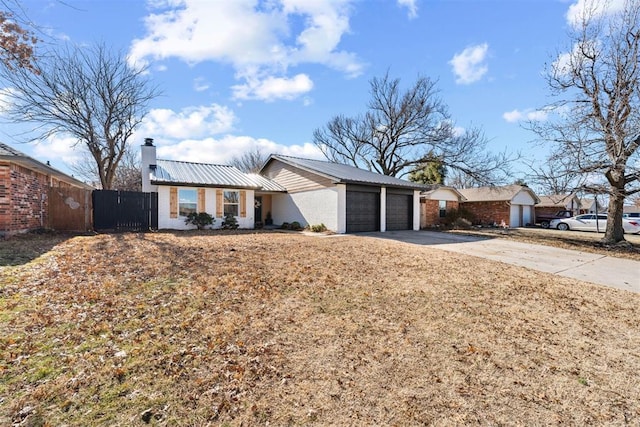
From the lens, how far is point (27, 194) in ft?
35.9

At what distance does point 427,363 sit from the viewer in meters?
3.28

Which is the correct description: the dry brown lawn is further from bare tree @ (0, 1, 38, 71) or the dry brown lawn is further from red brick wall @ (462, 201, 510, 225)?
red brick wall @ (462, 201, 510, 225)

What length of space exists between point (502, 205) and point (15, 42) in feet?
95.0

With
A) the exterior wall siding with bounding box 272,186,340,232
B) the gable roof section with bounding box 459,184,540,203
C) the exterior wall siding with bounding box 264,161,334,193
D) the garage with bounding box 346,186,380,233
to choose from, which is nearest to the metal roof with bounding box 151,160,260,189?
the exterior wall siding with bounding box 264,161,334,193

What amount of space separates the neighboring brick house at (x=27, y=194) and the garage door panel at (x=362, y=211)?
38.8 ft

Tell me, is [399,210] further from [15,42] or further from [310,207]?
[15,42]

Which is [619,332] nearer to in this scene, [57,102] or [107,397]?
[107,397]

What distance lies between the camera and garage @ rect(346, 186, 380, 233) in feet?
49.4

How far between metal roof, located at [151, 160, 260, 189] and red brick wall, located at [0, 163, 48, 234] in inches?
156

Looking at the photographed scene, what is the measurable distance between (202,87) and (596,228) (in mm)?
27993

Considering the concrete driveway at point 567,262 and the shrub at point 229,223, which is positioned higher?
the shrub at point 229,223

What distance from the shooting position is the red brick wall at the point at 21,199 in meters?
9.77

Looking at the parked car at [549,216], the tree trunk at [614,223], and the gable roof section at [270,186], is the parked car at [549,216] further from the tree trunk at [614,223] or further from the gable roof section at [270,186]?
the gable roof section at [270,186]

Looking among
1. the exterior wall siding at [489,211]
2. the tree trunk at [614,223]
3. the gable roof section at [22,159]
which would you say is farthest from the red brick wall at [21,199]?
the exterior wall siding at [489,211]
